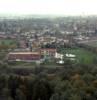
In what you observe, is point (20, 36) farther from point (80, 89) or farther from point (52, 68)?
point (80, 89)

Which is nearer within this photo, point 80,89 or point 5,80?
point 80,89

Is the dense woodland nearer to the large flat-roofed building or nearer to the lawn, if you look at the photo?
the lawn

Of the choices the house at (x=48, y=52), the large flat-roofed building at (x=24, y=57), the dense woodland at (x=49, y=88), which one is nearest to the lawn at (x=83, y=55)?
the house at (x=48, y=52)

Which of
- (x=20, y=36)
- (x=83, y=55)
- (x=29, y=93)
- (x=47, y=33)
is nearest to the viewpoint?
(x=29, y=93)

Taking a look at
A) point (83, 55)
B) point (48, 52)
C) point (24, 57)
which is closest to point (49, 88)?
point (24, 57)

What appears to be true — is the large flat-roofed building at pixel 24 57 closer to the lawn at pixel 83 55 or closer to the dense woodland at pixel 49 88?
the lawn at pixel 83 55

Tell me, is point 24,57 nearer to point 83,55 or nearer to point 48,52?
point 48,52

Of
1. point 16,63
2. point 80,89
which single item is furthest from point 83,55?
point 80,89

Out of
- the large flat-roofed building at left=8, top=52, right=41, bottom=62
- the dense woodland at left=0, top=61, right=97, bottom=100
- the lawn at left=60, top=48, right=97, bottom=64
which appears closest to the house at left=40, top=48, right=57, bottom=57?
the large flat-roofed building at left=8, top=52, right=41, bottom=62

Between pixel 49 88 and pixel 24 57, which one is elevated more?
pixel 49 88
